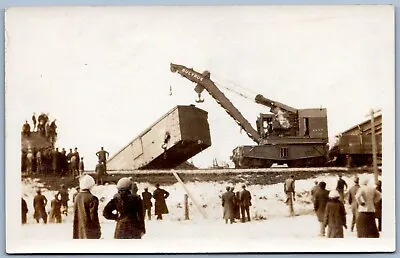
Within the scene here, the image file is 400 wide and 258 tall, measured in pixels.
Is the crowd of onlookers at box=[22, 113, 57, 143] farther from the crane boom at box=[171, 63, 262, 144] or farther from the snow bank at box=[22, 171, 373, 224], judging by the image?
the crane boom at box=[171, 63, 262, 144]

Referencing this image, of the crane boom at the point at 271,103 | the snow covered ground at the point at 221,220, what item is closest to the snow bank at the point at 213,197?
the snow covered ground at the point at 221,220

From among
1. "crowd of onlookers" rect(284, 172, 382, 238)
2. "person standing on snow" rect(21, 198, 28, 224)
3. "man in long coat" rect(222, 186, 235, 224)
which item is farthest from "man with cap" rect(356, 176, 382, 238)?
"person standing on snow" rect(21, 198, 28, 224)

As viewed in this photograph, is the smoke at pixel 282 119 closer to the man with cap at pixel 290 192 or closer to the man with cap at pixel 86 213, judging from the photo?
the man with cap at pixel 290 192

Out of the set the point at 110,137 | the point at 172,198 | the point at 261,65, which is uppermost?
the point at 261,65

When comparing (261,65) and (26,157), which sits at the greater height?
(261,65)

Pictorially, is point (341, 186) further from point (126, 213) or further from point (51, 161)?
point (51, 161)

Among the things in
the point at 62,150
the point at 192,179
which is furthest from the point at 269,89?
the point at 62,150

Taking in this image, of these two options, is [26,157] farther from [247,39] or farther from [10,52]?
[247,39]
